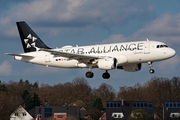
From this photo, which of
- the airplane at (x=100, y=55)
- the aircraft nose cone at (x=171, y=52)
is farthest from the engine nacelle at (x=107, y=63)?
the aircraft nose cone at (x=171, y=52)

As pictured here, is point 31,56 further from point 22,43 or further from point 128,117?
point 128,117

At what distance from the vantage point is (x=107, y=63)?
88.8 m

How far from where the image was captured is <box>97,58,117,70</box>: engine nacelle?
290 feet

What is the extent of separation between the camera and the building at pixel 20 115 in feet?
475

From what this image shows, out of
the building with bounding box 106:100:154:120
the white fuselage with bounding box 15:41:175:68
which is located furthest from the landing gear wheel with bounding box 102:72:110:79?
the building with bounding box 106:100:154:120

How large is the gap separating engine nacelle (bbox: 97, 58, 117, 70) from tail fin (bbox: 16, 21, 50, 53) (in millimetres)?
12264

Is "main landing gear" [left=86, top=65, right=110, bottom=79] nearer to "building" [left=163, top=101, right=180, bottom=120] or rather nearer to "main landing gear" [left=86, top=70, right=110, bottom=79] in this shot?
"main landing gear" [left=86, top=70, right=110, bottom=79]

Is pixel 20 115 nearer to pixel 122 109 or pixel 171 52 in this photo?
pixel 122 109

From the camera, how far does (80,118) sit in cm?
15738

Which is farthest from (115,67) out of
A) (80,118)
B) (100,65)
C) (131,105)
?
(80,118)

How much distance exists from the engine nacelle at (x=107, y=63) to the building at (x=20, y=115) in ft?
176

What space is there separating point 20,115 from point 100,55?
6313 cm

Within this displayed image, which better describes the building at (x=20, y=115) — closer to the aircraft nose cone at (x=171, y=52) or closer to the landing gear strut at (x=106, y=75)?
the landing gear strut at (x=106, y=75)

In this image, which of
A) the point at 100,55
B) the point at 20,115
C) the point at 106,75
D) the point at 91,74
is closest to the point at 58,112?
the point at 20,115
